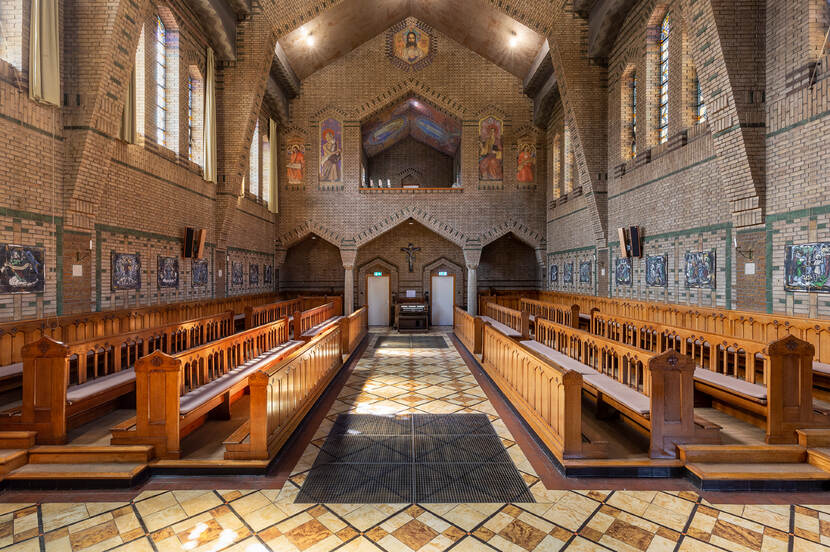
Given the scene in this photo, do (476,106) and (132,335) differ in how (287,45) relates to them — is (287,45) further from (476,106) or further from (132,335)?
(132,335)

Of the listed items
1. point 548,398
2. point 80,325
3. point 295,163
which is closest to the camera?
point 548,398

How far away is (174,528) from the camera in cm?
270

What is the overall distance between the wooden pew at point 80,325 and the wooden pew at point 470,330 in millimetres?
5771

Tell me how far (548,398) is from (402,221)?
11103mm

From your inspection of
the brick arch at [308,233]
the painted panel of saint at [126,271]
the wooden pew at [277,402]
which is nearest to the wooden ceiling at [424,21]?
the brick arch at [308,233]

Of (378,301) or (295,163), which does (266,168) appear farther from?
(378,301)

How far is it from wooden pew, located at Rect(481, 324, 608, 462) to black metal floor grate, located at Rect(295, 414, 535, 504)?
45 centimetres

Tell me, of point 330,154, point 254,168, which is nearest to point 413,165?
point 330,154

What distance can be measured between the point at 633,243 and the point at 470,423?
271 inches

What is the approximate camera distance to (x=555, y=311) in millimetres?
9883

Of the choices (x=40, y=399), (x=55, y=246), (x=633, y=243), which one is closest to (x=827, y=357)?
(x=633, y=243)

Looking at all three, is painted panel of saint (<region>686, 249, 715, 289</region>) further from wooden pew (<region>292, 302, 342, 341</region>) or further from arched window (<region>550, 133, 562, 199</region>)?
wooden pew (<region>292, 302, 342, 341</region>)

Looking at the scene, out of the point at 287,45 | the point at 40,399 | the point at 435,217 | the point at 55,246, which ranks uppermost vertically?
the point at 287,45

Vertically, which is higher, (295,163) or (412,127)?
(412,127)
